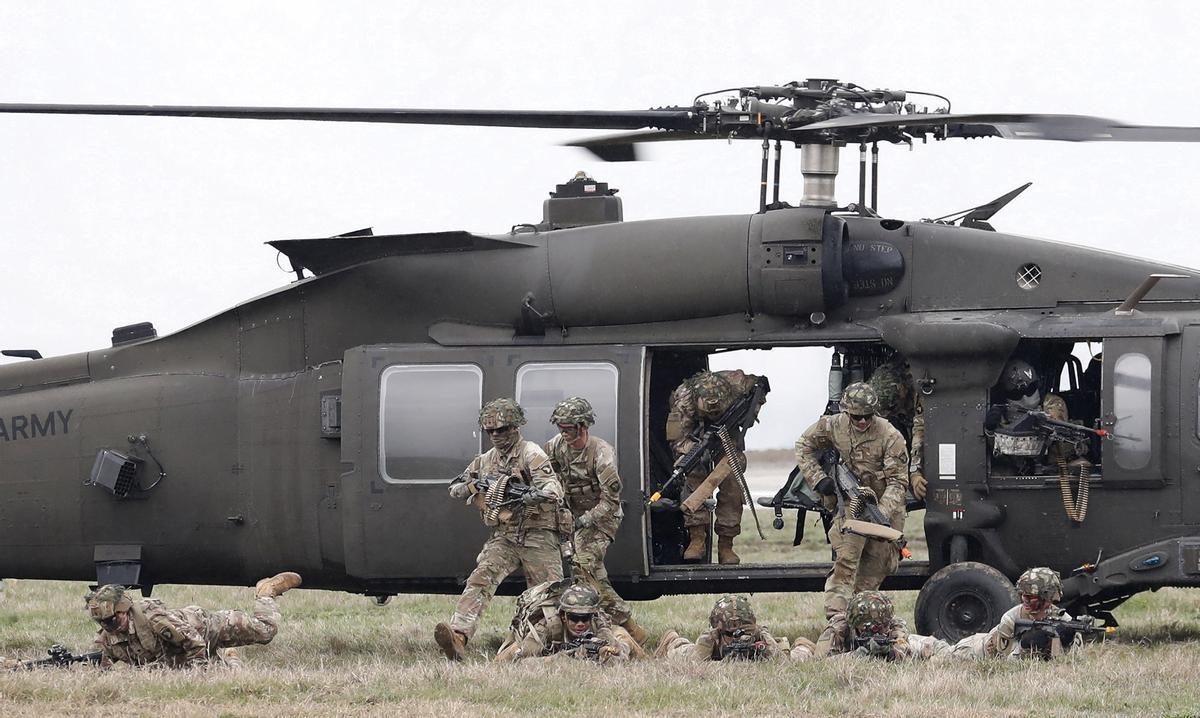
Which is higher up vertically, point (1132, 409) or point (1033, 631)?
point (1132, 409)

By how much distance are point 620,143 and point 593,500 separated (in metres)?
2.83

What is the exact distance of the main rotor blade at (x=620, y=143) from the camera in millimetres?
12750

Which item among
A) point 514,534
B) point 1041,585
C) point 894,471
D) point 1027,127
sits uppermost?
point 1027,127

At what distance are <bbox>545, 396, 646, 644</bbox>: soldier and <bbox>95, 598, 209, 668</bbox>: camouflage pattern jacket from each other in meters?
2.46

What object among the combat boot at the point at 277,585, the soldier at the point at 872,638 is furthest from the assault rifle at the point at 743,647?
the combat boot at the point at 277,585

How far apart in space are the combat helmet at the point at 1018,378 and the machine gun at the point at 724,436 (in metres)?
1.71

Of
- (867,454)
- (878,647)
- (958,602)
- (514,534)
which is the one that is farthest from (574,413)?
(958,602)

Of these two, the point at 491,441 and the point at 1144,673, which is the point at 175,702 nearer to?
the point at 491,441

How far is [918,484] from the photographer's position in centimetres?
1149

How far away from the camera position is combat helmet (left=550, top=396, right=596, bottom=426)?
444 inches

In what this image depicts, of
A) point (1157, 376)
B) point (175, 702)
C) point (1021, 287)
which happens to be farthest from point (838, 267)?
point (175, 702)

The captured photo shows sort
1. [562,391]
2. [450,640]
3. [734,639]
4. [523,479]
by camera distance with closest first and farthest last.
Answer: [734,639]
[450,640]
[523,479]
[562,391]

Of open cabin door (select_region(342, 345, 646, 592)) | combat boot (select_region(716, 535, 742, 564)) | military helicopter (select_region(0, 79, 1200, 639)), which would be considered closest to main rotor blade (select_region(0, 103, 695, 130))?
military helicopter (select_region(0, 79, 1200, 639))

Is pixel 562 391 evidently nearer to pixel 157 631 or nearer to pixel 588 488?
pixel 588 488
